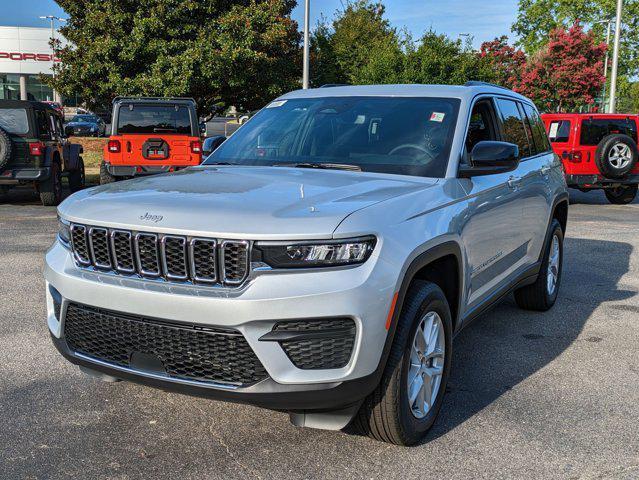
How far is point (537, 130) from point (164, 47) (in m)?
15.6

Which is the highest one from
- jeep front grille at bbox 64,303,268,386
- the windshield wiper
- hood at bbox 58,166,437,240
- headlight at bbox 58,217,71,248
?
the windshield wiper

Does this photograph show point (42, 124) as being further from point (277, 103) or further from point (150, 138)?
point (277, 103)

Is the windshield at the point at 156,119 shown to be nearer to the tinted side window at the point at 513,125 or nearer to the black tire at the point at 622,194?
the black tire at the point at 622,194

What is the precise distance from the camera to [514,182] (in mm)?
4895

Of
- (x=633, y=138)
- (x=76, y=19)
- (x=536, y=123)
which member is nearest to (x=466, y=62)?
(x=633, y=138)

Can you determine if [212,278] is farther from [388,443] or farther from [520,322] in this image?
[520,322]

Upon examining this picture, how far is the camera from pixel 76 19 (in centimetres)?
2102

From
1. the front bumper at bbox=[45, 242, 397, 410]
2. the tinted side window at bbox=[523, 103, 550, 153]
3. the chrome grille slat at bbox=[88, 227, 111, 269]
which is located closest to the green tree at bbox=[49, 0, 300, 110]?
the tinted side window at bbox=[523, 103, 550, 153]

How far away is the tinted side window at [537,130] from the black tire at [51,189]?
9641mm

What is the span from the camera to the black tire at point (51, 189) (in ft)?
43.1

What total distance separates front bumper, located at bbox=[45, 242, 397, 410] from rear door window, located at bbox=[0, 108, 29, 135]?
10870mm

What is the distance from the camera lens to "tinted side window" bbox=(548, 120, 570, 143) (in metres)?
14.9

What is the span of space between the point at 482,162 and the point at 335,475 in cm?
194

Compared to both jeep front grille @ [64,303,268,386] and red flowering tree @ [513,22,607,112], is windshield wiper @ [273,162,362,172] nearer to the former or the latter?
jeep front grille @ [64,303,268,386]
